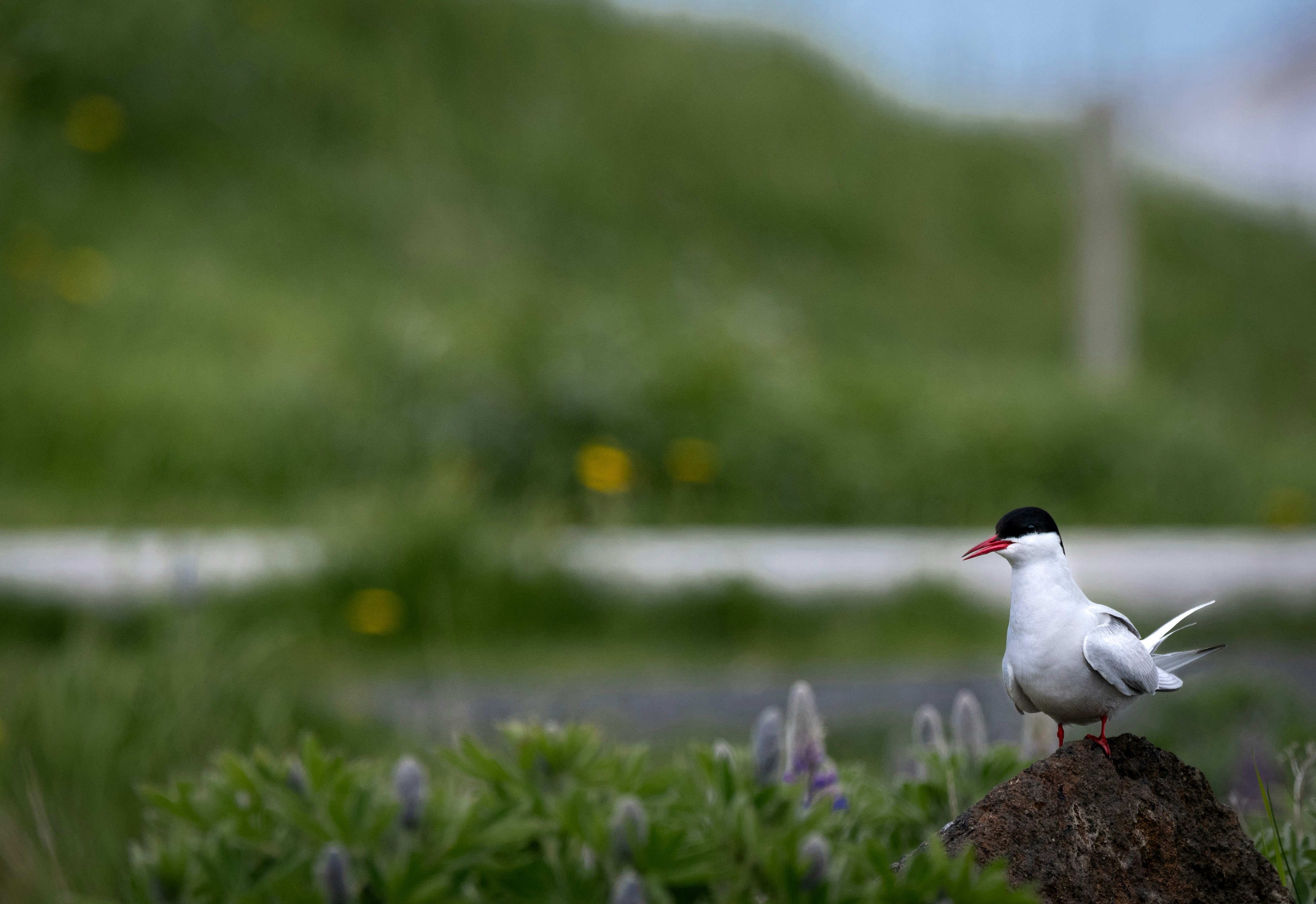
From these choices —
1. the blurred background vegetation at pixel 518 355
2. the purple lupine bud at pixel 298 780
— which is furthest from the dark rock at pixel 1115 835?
the blurred background vegetation at pixel 518 355

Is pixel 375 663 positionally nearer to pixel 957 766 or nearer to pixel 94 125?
pixel 957 766

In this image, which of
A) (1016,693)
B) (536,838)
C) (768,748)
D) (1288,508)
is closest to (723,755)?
(768,748)

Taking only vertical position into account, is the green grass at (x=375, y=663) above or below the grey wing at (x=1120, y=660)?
below

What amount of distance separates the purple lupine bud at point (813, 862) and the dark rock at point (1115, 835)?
260 millimetres

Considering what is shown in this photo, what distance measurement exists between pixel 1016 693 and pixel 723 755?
36cm

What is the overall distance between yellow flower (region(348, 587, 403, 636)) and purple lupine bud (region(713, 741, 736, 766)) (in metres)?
3.72

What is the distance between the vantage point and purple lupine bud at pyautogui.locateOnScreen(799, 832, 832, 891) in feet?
3.20

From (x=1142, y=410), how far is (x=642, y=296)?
13.5 feet

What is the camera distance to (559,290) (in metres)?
9.54

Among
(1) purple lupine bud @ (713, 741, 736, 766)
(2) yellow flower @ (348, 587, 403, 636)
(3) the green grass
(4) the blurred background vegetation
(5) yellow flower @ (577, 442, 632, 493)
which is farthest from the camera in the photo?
(5) yellow flower @ (577, 442, 632, 493)

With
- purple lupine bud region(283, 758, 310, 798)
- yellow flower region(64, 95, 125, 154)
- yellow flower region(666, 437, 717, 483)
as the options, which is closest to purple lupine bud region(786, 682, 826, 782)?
purple lupine bud region(283, 758, 310, 798)

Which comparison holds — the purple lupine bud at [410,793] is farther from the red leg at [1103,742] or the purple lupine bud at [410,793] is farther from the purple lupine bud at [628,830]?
Answer: the red leg at [1103,742]

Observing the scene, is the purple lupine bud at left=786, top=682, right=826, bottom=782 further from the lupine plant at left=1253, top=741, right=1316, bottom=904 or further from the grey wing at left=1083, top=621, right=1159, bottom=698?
the lupine plant at left=1253, top=741, right=1316, bottom=904

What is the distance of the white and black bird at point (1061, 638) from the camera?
1.04 metres
